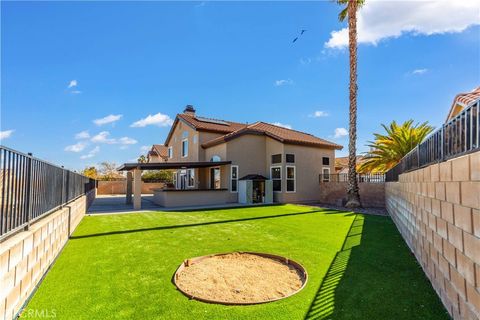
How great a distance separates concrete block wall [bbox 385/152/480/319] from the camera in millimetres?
2520

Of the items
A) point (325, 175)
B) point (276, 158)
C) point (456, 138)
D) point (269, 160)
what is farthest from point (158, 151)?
point (456, 138)

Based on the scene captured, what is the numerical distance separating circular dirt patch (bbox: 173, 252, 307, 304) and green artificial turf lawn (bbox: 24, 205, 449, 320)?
205mm

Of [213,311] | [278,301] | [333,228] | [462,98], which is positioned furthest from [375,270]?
[462,98]

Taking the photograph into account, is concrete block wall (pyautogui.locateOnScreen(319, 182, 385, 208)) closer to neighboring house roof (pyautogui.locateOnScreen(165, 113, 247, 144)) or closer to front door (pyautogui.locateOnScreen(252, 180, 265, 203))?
front door (pyautogui.locateOnScreen(252, 180, 265, 203))

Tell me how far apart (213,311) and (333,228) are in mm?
7133

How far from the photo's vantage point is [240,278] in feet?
15.8

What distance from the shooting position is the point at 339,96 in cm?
1830

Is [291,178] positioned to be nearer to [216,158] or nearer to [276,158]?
[276,158]

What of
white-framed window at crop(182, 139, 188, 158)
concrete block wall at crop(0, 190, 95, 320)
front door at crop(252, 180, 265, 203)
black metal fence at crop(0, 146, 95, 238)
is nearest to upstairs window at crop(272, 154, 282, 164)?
front door at crop(252, 180, 265, 203)

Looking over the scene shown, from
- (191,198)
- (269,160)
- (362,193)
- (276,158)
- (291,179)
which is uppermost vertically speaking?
(276,158)

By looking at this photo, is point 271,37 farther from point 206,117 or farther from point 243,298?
point 243,298

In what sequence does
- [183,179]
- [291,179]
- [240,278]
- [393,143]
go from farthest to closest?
[183,179], [393,143], [291,179], [240,278]

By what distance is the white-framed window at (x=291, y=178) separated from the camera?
1970cm

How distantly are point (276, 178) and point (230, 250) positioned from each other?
13.7 m
